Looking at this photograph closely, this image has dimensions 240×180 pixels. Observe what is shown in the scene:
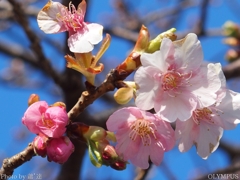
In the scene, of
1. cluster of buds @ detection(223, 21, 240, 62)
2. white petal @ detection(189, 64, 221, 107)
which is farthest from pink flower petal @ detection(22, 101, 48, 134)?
cluster of buds @ detection(223, 21, 240, 62)

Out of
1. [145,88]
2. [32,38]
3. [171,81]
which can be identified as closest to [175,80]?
[171,81]

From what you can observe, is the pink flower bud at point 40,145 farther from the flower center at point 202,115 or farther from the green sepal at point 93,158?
the flower center at point 202,115

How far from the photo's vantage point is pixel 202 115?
1.20 meters

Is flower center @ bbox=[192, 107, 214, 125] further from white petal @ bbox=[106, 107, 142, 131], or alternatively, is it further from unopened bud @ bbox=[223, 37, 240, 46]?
unopened bud @ bbox=[223, 37, 240, 46]

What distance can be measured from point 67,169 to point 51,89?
2.08 m

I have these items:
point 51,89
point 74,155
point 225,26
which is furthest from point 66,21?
point 51,89

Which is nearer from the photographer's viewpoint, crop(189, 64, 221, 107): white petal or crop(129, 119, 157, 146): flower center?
crop(189, 64, 221, 107): white petal

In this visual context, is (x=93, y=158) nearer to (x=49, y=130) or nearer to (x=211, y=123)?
(x=49, y=130)

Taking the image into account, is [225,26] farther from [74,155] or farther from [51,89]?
[51,89]

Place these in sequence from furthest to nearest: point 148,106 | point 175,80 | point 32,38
Answer: point 32,38, point 175,80, point 148,106

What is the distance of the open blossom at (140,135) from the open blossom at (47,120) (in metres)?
0.15

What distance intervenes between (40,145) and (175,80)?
0.45 meters

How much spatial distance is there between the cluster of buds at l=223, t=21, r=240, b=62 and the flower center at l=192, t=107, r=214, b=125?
4.63 feet

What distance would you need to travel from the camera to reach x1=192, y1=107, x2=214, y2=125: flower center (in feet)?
3.88
